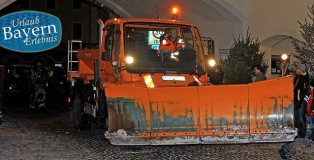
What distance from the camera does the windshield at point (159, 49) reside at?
32.7 ft

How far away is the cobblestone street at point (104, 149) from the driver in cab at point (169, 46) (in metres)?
1.73

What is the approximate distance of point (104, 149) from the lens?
9758 millimetres

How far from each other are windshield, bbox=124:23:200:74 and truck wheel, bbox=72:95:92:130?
257 centimetres

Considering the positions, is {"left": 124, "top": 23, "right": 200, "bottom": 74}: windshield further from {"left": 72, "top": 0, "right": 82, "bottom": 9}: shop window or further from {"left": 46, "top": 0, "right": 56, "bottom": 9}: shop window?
{"left": 46, "top": 0, "right": 56, "bottom": 9}: shop window

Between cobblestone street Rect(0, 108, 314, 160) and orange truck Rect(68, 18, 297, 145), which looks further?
cobblestone street Rect(0, 108, 314, 160)

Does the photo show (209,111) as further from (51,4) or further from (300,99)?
(51,4)

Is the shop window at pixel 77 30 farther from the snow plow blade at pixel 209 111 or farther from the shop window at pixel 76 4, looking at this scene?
A: the snow plow blade at pixel 209 111

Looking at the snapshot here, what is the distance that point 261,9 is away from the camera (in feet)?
66.6

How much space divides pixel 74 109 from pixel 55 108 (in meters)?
6.36

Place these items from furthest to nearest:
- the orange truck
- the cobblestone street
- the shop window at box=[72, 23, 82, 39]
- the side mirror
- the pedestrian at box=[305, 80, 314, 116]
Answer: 1. the shop window at box=[72, 23, 82, 39]
2. the pedestrian at box=[305, 80, 314, 116]
3. the side mirror
4. the cobblestone street
5. the orange truck

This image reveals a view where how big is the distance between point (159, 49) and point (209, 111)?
2086mm

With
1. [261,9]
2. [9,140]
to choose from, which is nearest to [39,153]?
[9,140]

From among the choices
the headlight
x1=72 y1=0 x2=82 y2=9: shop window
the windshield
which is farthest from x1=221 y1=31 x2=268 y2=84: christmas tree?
x1=72 y1=0 x2=82 y2=9: shop window

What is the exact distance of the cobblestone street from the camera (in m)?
9.00
